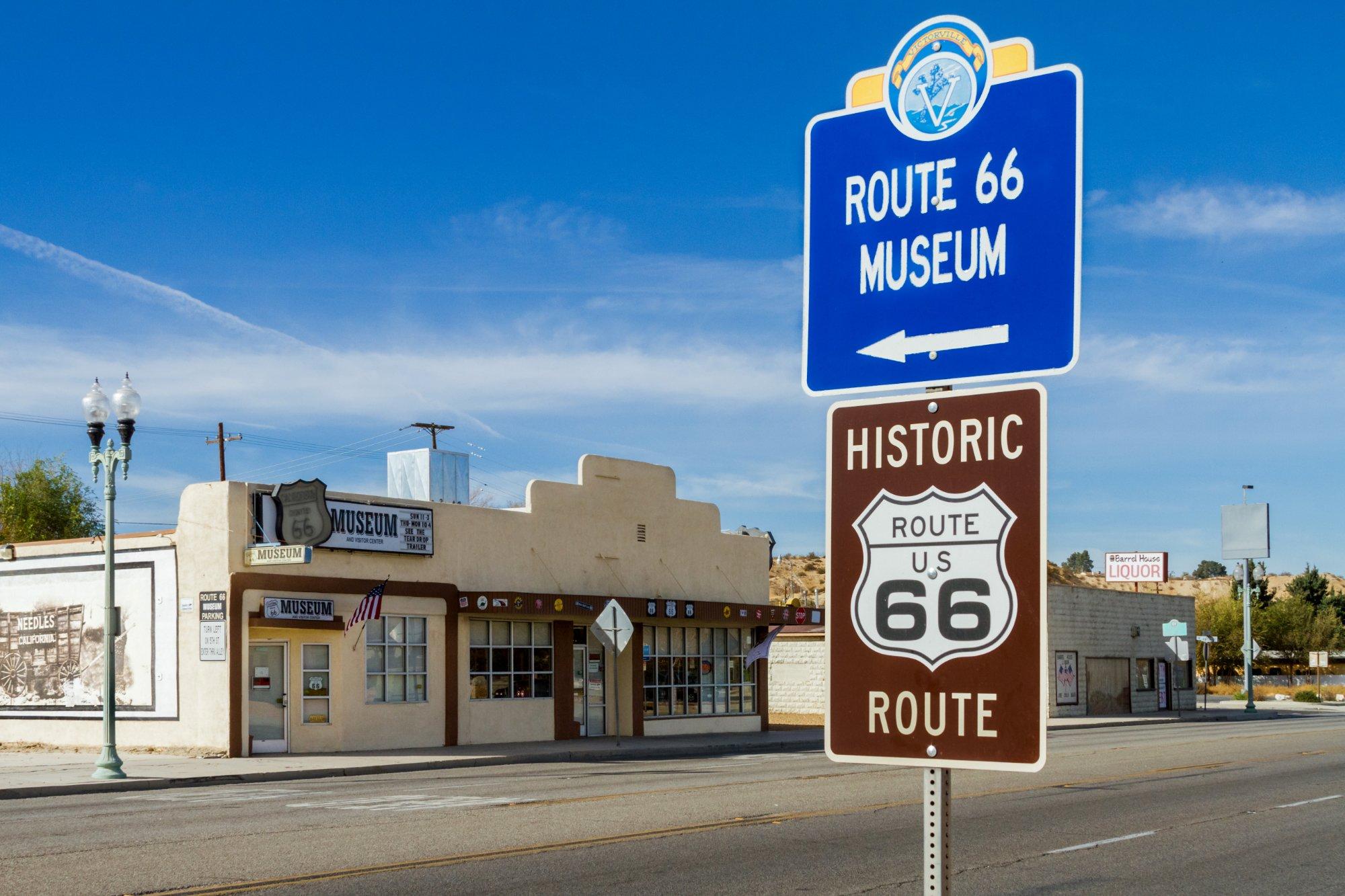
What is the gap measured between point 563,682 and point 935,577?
98.4 feet

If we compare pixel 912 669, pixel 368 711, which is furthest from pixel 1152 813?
pixel 368 711

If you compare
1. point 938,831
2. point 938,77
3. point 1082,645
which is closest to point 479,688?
point 1082,645

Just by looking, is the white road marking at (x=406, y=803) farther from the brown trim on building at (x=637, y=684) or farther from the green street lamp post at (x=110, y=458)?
the brown trim on building at (x=637, y=684)

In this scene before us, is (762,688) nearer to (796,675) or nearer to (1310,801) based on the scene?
(796,675)

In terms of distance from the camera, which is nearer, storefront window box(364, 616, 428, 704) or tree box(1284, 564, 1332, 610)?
storefront window box(364, 616, 428, 704)

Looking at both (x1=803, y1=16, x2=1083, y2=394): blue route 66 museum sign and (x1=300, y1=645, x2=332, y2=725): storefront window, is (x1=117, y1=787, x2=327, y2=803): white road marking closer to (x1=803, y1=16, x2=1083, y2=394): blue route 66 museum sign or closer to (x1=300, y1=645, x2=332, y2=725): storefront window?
(x1=300, y1=645, x2=332, y2=725): storefront window

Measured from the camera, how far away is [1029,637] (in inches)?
120

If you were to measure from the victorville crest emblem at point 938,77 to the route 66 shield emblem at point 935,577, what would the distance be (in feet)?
3.03

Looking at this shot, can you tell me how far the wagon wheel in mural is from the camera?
29797mm

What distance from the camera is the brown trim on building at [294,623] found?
1038 inches

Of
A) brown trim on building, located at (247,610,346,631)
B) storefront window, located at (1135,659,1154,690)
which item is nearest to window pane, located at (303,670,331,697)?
brown trim on building, located at (247,610,346,631)

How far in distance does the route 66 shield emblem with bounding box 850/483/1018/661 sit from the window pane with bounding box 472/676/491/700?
28212 millimetres

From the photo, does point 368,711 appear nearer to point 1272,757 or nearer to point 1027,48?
point 1272,757

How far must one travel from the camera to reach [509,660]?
3164 cm
